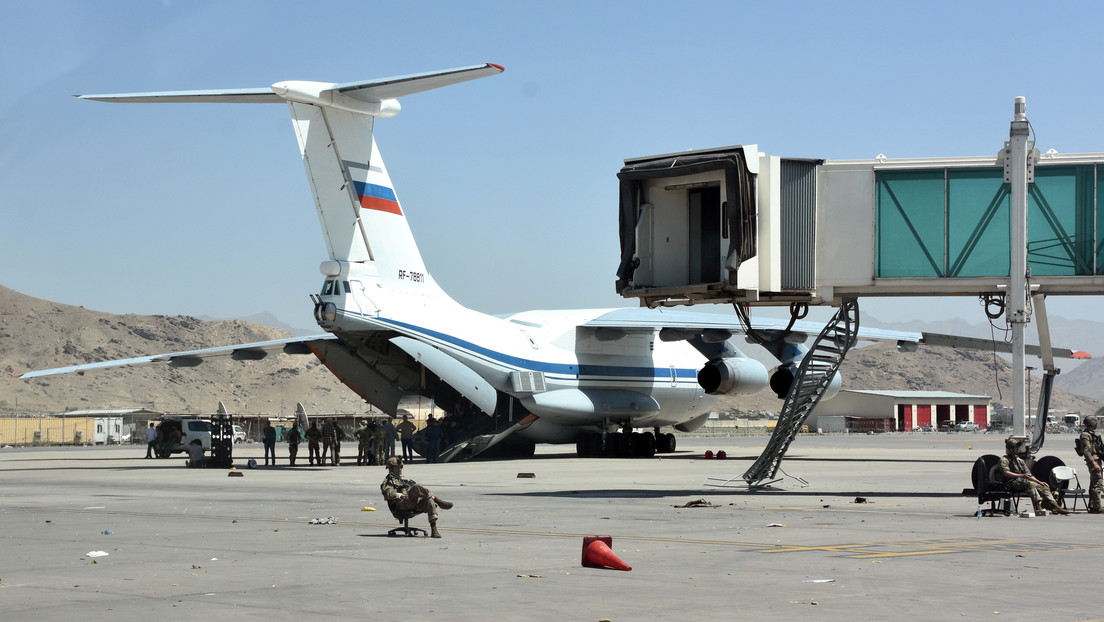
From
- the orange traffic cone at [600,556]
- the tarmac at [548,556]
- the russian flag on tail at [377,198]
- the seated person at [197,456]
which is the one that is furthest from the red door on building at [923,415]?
the orange traffic cone at [600,556]

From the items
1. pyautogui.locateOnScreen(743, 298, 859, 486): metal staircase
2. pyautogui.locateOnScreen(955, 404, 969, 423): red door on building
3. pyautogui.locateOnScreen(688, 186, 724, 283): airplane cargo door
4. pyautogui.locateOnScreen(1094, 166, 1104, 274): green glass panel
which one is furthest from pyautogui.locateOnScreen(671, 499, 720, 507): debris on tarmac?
pyautogui.locateOnScreen(955, 404, 969, 423): red door on building

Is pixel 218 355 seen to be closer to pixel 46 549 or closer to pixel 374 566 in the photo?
pixel 46 549

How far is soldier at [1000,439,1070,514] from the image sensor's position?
14320mm

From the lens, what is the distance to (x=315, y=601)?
794cm

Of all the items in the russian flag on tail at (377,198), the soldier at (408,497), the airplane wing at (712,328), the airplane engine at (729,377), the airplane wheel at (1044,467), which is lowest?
the soldier at (408,497)

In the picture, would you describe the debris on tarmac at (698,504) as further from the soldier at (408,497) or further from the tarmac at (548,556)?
the soldier at (408,497)

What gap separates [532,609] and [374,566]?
2574mm

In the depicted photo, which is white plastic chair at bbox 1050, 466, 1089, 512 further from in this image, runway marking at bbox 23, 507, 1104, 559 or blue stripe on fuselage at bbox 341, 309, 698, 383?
blue stripe on fuselage at bbox 341, 309, 698, 383

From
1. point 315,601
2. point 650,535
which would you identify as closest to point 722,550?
A: point 650,535

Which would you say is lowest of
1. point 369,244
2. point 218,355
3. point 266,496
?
point 266,496

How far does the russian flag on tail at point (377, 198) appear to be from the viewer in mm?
26625

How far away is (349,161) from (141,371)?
85.8m

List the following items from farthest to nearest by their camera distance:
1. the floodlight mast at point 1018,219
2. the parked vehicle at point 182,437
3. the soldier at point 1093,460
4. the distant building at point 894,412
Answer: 1. the distant building at point 894,412
2. the parked vehicle at point 182,437
3. the floodlight mast at point 1018,219
4. the soldier at point 1093,460

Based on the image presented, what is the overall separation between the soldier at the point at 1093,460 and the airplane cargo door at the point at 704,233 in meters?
5.62
